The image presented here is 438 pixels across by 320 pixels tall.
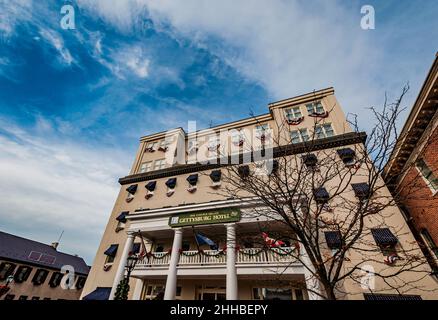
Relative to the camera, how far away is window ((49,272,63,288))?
29603 mm

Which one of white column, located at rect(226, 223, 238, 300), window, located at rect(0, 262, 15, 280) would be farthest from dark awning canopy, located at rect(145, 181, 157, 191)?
window, located at rect(0, 262, 15, 280)

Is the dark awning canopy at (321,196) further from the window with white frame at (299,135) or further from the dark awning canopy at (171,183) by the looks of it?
the dark awning canopy at (171,183)

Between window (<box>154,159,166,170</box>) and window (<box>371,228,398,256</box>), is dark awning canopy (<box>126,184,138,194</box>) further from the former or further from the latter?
window (<box>371,228,398,256</box>)

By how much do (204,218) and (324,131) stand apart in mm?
12550

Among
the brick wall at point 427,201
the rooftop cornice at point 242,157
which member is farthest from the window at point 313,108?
the brick wall at point 427,201

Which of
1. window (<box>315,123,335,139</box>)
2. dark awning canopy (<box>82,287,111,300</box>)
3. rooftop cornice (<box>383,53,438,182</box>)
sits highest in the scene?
window (<box>315,123,335,139</box>)

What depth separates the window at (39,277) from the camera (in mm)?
27700

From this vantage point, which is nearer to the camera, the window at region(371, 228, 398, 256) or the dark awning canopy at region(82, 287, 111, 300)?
the window at region(371, 228, 398, 256)

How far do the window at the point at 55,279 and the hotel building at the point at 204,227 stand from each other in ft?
70.1

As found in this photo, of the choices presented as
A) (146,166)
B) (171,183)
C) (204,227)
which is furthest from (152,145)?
(204,227)

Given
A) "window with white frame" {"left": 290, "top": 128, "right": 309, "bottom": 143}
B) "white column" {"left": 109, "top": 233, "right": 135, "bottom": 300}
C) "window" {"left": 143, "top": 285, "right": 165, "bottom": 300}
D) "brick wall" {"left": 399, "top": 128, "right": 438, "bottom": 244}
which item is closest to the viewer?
"brick wall" {"left": 399, "top": 128, "right": 438, "bottom": 244}

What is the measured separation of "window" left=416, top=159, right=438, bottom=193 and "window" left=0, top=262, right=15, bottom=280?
140 feet

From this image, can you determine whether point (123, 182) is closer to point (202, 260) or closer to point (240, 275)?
point (202, 260)

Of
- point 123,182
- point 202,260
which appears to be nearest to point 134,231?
point 202,260
